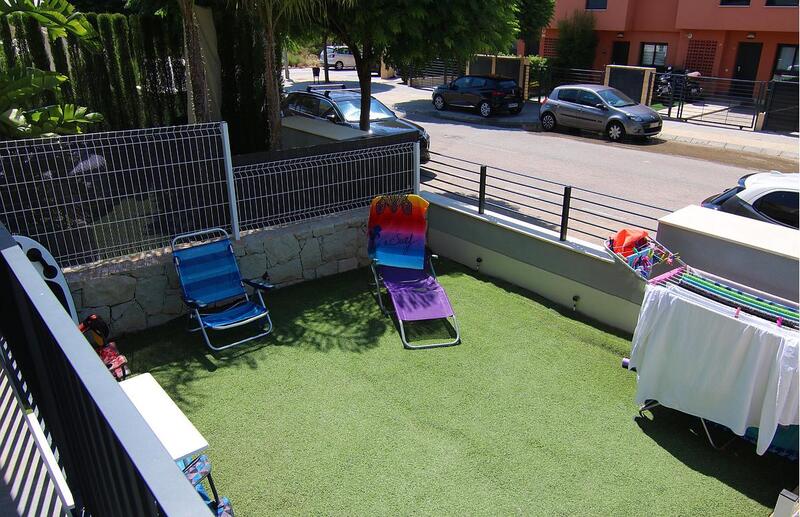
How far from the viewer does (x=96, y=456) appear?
175 centimetres

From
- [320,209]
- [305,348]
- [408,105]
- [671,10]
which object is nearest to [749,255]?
[305,348]

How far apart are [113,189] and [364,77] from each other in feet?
18.0

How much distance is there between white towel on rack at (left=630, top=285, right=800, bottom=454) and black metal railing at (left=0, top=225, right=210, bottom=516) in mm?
4219

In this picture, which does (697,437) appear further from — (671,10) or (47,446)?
(671,10)

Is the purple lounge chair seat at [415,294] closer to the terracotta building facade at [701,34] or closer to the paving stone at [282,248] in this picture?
the paving stone at [282,248]

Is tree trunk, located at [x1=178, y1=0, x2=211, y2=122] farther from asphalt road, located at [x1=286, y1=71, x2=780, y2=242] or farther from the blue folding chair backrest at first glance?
asphalt road, located at [x1=286, y1=71, x2=780, y2=242]

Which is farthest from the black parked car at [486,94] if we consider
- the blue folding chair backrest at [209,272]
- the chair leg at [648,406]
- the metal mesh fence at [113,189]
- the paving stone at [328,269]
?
the chair leg at [648,406]

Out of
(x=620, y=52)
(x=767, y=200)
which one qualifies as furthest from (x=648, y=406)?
(x=620, y=52)

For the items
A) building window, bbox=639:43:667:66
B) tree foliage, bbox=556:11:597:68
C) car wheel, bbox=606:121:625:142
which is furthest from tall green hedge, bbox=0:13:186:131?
building window, bbox=639:43:667:66

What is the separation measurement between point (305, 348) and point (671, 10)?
26571 mm

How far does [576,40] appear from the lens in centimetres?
2730

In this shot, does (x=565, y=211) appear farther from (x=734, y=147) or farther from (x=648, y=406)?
(x=734, y=147)

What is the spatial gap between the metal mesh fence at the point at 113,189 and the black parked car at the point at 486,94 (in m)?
15.8

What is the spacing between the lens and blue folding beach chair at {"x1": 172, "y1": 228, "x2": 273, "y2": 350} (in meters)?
6.18
